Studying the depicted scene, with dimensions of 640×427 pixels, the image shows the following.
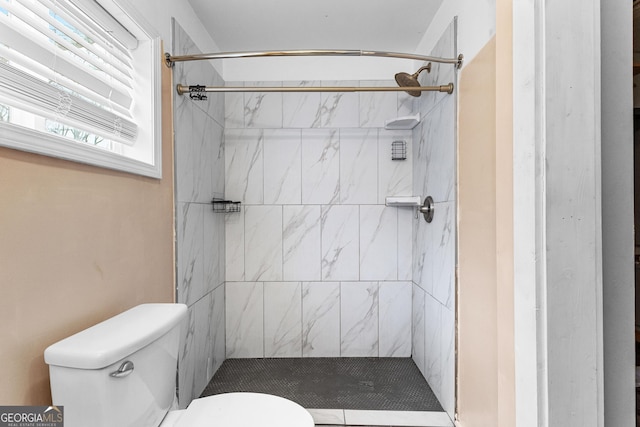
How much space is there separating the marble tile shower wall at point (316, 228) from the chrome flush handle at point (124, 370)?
1.70 m

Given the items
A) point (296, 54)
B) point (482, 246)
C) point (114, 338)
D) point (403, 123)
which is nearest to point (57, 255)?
point (114, 338)

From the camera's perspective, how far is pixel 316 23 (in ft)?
7.47

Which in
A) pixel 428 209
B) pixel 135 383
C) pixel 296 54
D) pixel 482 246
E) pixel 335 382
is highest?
pixel 296 54

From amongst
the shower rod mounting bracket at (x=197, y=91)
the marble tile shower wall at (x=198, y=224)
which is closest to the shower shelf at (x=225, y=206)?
the marble tile shower wall at (x=198, y=224)

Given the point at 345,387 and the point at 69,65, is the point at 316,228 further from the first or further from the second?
the point at 69,65

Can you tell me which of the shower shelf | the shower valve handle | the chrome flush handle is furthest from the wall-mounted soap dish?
the chrome flush handle

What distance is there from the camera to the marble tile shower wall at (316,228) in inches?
107

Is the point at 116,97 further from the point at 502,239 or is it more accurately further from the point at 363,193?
the point at 363,193

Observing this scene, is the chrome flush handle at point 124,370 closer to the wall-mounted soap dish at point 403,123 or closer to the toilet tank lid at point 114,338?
the toilet tank lid at point 114,338

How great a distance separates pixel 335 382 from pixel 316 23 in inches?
86.8

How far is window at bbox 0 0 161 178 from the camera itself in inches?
37.8

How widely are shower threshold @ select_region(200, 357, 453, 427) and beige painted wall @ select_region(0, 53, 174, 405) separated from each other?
109 centimetres

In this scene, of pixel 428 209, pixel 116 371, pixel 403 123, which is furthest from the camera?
pixel 403 123

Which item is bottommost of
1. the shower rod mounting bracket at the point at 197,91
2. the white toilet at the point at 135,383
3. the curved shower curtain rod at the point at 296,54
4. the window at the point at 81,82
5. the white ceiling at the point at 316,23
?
the white toilet at the point at 135,383
